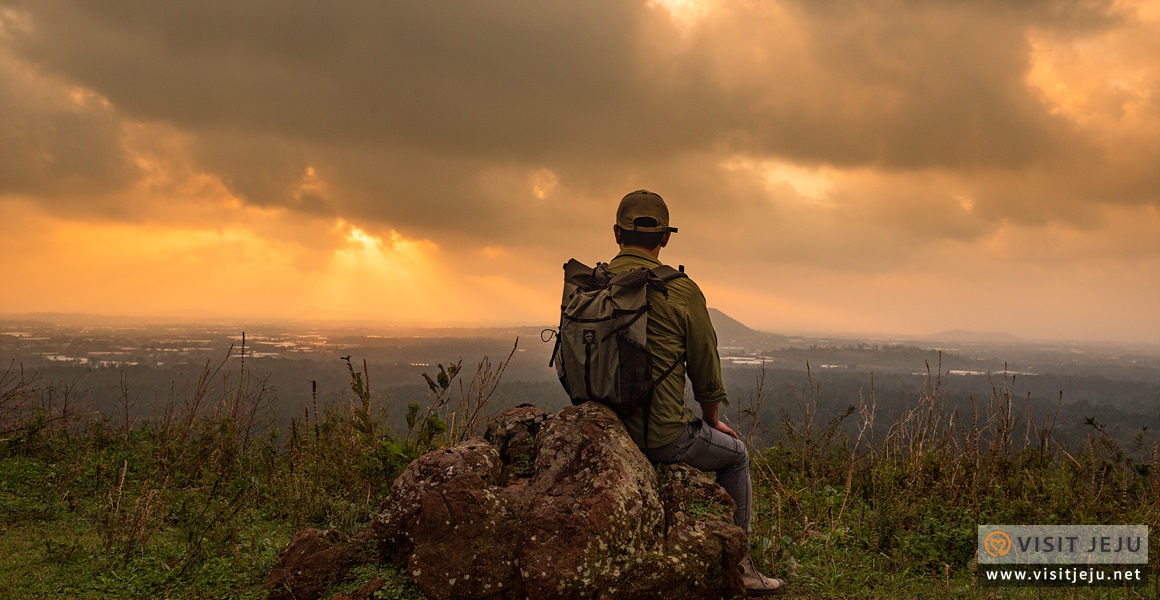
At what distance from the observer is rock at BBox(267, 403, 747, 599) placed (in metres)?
3.51

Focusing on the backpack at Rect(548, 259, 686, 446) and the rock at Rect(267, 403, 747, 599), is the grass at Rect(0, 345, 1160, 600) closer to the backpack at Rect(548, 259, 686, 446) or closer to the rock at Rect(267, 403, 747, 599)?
the rock at Rect(267, 403, 747, 599)

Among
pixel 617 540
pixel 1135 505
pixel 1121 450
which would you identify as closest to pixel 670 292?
pixel 617 540

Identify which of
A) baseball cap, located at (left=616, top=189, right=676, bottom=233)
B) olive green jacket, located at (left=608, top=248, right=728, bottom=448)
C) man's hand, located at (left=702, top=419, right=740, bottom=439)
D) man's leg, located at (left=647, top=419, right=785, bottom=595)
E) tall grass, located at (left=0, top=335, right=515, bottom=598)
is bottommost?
tall grass, located at (left=0, top=335, right=515, bottom=598)

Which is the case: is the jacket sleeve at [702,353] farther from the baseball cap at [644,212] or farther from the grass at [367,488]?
the grass at [367,488]

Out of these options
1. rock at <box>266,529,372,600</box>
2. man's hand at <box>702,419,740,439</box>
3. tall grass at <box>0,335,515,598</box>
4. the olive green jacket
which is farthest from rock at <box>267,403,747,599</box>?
tall grass at <box>0,335,515,598</box>

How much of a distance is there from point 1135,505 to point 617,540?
610 cm

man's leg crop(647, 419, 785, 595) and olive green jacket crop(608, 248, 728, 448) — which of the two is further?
man's leg crop(647, 419, 785, 595)

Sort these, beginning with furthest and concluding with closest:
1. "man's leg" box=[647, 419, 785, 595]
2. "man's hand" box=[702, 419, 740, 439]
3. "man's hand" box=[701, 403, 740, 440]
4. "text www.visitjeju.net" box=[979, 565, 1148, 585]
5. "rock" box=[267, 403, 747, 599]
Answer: "text www.visitjeju.net" box=[979, 565, 1148, 585] < "man's hand" box=[702, 419, 740, 439] < "man's hand" box=[701, 403, 740, 440] < "man's leg" box=[647, 419, 785, 595] < "rock" box=[267, 403, 747, 599]

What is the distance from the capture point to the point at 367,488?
20.1ft

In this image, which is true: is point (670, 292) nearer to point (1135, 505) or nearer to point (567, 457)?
point (567, 457)

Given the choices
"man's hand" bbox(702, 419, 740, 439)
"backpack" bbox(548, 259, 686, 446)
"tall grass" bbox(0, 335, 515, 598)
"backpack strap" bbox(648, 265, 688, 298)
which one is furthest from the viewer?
"tall grass" bbox(0, 335, 515, 598)

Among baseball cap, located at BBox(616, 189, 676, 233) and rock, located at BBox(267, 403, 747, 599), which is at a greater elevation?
baseball cap, located at BBox(616, 189, 676, 233)

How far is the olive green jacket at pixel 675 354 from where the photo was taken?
3.99m

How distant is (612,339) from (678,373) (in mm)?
616
